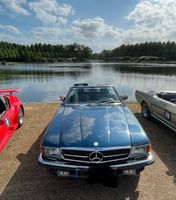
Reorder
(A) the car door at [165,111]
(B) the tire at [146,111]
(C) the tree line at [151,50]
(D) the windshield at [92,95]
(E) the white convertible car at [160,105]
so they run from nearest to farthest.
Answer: (D) the windshield at [92,95], (A) the car door at [165,111], (E) the white convertible car at [160,105], (B) the tire at [146,111], (C) the tree line at [151,50]

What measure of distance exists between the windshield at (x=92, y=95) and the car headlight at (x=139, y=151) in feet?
5.89

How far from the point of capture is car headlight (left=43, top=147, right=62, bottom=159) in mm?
3238

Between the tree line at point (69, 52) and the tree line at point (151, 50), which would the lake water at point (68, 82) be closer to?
the tree line at point (69, 52)

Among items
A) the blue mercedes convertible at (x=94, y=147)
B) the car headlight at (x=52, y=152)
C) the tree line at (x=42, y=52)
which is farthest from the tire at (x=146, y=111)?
the tree line at (x=42, y=52)

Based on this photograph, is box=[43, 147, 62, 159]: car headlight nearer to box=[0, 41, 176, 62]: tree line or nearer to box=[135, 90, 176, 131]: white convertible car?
box=[135, 90, 176, 131]: white convertible car

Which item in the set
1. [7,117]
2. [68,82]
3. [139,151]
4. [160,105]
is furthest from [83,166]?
[68,82]

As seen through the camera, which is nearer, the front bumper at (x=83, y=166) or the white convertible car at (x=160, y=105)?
the front bumper at (x=83, y=166)

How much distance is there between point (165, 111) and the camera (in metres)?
5.83

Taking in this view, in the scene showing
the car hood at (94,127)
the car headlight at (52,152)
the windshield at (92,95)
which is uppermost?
the windshield at (92,95)

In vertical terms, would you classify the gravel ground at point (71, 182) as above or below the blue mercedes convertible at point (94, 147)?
below

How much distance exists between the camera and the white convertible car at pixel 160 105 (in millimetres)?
5471

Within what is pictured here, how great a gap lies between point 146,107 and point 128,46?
15794cm

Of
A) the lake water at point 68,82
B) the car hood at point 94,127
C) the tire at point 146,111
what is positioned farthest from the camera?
the lake water at point 68,82

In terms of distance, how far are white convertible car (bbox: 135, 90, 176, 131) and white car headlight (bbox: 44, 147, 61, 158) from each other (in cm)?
333
